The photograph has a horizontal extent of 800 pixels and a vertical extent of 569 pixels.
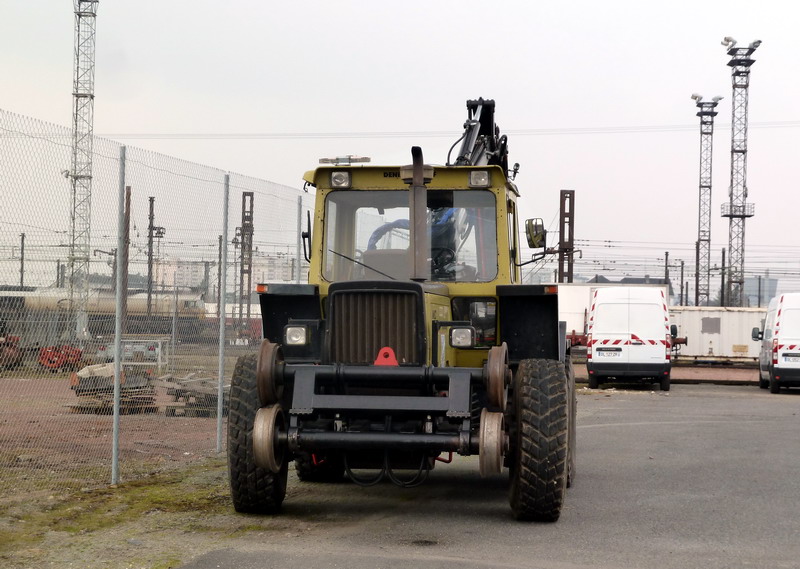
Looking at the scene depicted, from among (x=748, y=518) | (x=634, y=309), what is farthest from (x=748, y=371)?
(x=748, y=518)

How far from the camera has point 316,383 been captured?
322 inches

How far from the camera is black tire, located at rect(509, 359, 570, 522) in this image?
8.01 m

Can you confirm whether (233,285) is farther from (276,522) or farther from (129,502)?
(276,522)

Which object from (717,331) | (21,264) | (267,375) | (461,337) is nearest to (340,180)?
(461,337)

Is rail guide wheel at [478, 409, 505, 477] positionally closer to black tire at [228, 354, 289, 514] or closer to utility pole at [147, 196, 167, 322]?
black tire at [228, 354, 289, 514]

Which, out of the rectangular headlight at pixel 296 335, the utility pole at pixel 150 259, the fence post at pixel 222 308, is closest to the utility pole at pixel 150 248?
the utility pole at pixel 150 259

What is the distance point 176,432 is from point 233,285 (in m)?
2.11

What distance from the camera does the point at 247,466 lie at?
26.9 feet

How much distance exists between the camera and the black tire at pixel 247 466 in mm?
8211

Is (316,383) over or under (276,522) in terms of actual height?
over

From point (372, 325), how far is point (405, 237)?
4.37 feet

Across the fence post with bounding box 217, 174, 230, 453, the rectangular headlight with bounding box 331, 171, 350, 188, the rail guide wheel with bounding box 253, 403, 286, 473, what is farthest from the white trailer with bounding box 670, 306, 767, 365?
the rail guide wheel with bounding box 253, 403, 286, 473

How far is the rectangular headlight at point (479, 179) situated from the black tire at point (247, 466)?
2524 mm

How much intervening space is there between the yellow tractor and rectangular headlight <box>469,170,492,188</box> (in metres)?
0.02
